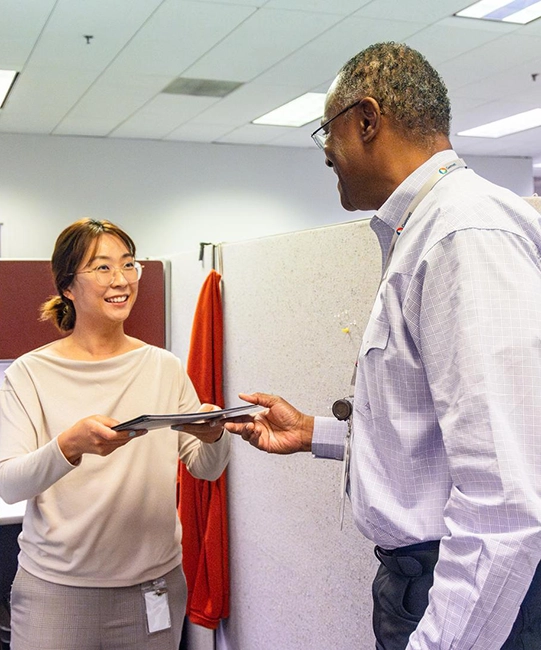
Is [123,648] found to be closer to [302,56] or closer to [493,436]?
[493,436]

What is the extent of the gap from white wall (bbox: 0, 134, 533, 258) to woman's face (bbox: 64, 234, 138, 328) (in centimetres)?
555

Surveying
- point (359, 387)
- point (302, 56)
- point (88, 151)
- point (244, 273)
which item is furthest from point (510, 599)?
point (88, 151)

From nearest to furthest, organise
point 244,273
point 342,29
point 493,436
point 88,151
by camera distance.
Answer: point 493,436 < point 244,273 < point 342,29 < point 88,151

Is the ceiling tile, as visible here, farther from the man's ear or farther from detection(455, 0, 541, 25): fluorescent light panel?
the man's ear

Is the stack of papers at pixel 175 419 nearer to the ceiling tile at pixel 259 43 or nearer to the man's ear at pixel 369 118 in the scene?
the man's ear at pixel 369 118

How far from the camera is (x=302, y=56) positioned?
5.00m

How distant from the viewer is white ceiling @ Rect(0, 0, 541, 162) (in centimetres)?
419

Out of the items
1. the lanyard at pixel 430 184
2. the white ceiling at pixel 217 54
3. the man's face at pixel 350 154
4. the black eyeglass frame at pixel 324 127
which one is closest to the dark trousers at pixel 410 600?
the lanyard at pixel 430 184

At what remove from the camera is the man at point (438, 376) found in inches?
33.6

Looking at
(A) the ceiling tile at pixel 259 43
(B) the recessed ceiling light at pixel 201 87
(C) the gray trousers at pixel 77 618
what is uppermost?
(A) the ceiling tile at pixel 259 43

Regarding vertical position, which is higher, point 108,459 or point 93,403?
point 93,403

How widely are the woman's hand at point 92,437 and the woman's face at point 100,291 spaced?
0.32 meters

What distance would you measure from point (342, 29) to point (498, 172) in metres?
4.97

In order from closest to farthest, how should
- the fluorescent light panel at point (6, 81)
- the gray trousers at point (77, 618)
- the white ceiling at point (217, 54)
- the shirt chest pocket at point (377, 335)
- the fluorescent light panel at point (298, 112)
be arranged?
the shirt chest pocket at point (377, 335)
the gray trousers at point (77, 618)
the white ceiling at point (217, 54)
the fluorescent light panel at point (6, 81)
the fluorescent light panel at point (298, 112)
